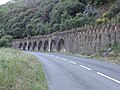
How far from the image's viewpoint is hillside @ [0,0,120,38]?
54.7 meters

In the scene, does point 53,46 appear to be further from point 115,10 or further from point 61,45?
point 115,10

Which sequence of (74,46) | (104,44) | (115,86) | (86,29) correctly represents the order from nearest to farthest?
(115,86) < (104,44) < (86,29) < (74,46)

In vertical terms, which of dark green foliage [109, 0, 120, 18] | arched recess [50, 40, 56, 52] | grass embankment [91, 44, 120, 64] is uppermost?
dark green foliage [109, 0, 120, 18]

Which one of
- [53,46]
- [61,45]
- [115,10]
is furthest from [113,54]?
[53,46]

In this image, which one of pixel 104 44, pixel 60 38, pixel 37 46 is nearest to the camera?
pixel 104 44

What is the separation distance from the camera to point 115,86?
11.6 m

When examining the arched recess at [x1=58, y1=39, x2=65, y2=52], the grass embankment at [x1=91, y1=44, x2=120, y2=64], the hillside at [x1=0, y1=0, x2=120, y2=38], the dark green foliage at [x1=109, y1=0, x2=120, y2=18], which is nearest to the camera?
the grass embankment at [x1=91, y1=44, x2=120, y2=64]

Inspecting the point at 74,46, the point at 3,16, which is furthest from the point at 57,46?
the point at 3,16

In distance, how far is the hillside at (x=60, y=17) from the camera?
179 ft

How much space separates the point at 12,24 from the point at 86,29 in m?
62.4

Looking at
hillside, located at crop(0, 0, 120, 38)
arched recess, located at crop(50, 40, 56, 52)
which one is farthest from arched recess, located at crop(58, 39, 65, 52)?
hillside, located at crop(0, 0, 120, 38)

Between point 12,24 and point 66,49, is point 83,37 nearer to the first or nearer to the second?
point 66,49

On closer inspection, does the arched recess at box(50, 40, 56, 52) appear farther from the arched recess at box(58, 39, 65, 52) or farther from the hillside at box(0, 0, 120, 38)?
the hillside at box(0, 0, 120, 38)

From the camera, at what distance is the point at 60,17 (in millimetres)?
74062
